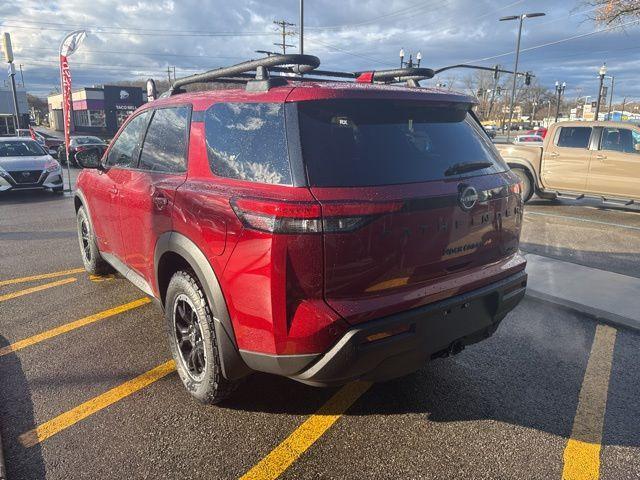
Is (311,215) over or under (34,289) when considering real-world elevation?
over

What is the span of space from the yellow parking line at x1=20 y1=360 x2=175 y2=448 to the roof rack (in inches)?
78.0

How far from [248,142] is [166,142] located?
1.02 m

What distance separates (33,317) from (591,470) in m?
4.25

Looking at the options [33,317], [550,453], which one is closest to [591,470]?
[550,453]

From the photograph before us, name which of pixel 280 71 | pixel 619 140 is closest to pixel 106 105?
pixel 619 140

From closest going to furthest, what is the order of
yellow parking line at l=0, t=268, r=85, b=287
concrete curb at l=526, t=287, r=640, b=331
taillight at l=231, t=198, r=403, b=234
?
1. taillight at l=231, t=198, r=403, b=234
2. concrete curb at l=526, t=287, r=640, b=331
3. yellow parking line at l=0, t=268, r=85, b=287

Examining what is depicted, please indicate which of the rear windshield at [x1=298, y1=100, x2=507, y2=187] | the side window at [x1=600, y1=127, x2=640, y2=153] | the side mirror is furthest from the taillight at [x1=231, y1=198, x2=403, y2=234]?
the side window at [x1=600, y1=127, x2=640, y2=153]

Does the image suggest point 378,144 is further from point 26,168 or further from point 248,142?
point 26,168

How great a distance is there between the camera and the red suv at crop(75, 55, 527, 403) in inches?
85.2

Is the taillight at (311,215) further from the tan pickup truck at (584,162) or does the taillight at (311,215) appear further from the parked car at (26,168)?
the parked car at (26,168)

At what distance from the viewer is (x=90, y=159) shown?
438cm

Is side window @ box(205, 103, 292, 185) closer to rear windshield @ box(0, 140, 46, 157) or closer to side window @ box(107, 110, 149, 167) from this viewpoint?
side window @ box(107, 110, 149, 167)

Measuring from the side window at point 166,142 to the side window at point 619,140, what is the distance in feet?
30.6

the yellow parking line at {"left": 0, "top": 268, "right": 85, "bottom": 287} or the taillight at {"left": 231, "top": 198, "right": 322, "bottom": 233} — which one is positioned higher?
the taillight at {"left": 231, "top": 198, "right": 322, "bottom": 233}
